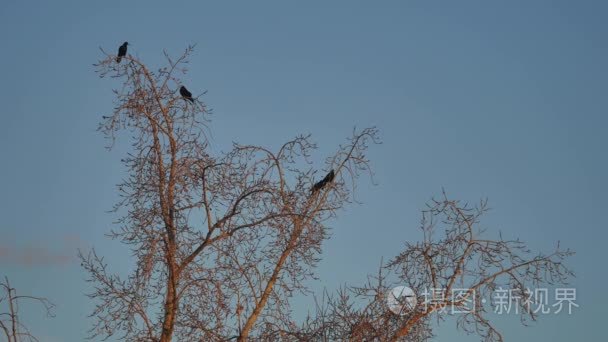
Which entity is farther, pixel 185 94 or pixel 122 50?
pixel 122 50

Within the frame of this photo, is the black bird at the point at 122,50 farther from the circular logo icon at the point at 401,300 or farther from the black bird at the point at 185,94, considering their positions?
the circular logo icon at the point at 401,300

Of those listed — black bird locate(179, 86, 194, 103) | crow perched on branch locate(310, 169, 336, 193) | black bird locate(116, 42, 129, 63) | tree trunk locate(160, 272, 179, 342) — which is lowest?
tree trunk locate(160, 272, 179, 342)

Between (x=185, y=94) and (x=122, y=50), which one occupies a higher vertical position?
(x=122, y=50)

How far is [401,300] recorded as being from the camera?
720 centimetres

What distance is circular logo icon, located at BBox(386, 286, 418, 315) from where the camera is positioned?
23.5ft

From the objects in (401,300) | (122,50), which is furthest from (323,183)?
(122,50)

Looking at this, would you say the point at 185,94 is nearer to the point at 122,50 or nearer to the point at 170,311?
the point at 122,50

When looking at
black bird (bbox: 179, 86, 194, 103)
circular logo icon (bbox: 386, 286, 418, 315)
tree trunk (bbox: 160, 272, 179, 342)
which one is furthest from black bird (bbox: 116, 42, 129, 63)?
circular logo icon (bbox: 386, 286, 418, 315)

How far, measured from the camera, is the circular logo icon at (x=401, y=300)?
23.5ft

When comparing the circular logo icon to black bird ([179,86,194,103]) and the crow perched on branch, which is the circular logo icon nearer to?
the crow perched on branch

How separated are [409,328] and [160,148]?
96.6 inches

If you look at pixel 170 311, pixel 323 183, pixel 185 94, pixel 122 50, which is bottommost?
pixel 170 311

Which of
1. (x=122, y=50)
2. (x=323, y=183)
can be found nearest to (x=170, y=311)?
(x=323, y=183)

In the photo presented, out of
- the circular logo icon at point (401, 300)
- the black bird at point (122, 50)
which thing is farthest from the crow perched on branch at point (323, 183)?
the black bird at point (122, 50)
